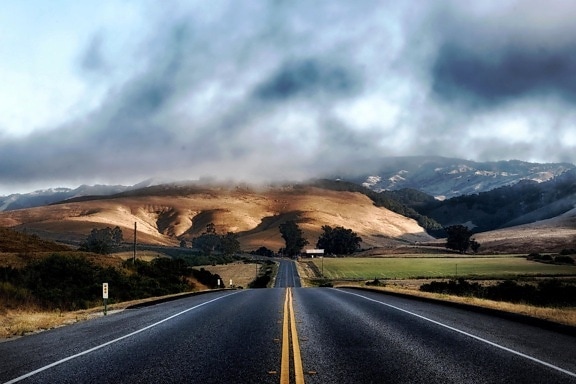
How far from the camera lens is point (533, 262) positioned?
444 ft

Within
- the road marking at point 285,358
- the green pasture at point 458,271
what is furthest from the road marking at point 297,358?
the green pasture at point 458,271

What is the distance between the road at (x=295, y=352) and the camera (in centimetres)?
908

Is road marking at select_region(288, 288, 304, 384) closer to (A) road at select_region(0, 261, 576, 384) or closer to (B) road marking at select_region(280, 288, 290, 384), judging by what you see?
(A) road at select_region(0, 261, 576, 384)

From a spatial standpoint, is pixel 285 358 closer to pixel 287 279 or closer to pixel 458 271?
pixel 287 279

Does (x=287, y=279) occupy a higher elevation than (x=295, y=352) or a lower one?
lower

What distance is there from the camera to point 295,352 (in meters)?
11.2

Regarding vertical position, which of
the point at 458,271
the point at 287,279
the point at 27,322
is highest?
the point at 27,322

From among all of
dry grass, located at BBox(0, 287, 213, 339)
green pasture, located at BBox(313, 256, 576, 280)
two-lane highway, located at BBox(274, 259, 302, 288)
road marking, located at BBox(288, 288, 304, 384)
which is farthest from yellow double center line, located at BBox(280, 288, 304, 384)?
green pasture, located at BBox(313, 256, 576, 280)

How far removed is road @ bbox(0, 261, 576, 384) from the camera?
29.8 ft

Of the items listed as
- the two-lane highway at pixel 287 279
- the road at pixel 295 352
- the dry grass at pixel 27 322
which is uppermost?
the road at pixel 295 352

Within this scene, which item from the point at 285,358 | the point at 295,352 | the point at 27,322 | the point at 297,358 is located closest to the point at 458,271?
the point at 27,322

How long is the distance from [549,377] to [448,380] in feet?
5.96

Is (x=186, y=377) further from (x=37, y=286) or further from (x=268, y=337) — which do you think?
(x=37, y=286)

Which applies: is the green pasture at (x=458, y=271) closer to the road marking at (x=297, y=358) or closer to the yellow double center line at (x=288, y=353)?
the yellow double center line at (x=288, y=353)
